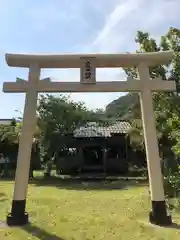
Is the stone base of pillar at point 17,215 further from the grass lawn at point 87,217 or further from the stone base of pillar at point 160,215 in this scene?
the stone base of pillar at point 160,215

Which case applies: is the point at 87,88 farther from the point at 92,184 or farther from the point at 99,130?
the point at 99,130

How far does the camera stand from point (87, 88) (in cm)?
794

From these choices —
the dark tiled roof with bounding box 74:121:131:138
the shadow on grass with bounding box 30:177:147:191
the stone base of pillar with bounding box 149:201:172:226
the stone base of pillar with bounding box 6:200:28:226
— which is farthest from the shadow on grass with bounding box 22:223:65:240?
the dark tiled roof with bounding box 74:121:131:138

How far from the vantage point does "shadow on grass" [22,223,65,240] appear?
646cm

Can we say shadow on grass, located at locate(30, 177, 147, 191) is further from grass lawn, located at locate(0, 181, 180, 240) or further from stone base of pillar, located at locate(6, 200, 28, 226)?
stone base of pillar, located at locate(6, 200, 28, 226)

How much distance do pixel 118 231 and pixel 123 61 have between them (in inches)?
167

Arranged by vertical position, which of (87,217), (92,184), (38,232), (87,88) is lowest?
(38,232)

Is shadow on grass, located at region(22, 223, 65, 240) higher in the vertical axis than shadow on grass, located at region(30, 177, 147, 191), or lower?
lower

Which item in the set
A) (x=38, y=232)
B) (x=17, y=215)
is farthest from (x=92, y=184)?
(x=38, y=232)

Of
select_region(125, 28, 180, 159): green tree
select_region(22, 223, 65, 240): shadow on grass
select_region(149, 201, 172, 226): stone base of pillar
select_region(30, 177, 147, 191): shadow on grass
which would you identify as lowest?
select_region(22, 223, 65, 240): shadow on grass

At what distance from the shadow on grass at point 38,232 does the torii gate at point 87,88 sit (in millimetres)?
323

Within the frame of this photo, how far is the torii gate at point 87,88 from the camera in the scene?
740 cm

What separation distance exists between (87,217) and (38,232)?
181 cm

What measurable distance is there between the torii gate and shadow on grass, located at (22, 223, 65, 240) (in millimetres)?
323
